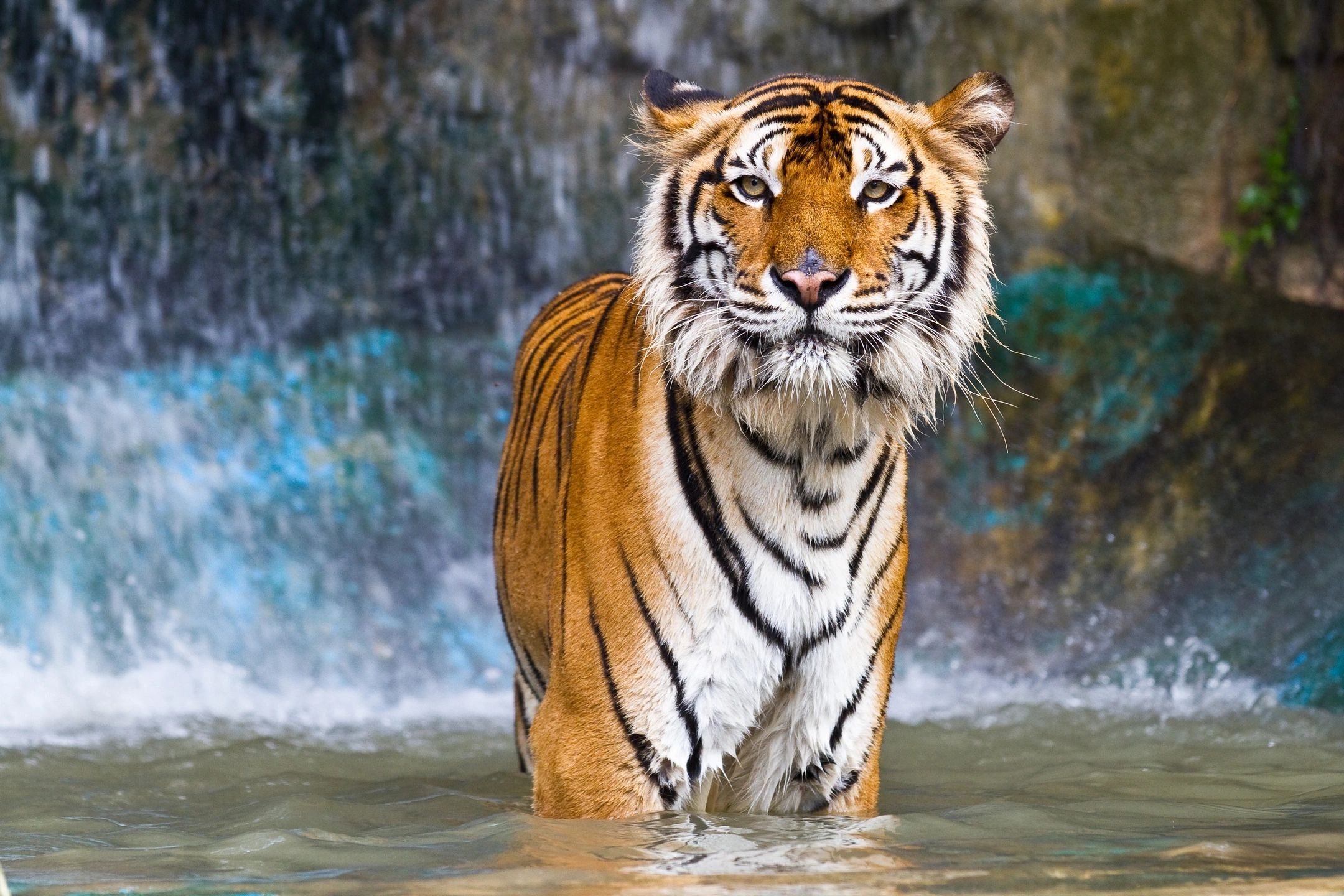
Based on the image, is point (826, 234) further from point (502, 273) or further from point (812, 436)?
point (502, 273)

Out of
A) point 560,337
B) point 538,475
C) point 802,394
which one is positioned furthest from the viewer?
point 560,337

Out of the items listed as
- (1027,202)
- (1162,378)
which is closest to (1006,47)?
(1027,202)

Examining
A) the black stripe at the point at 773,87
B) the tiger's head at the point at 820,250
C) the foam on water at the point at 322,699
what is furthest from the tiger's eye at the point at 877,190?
the foam on water at the point at 322,699

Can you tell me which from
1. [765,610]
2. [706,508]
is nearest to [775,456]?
[706,508]

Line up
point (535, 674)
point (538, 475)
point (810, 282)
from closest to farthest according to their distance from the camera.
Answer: point (810, 282) → point (538, 475) → point (535, 674)

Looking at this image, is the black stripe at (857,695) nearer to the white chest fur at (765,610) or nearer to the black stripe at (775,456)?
the white chest fur at (765,610)

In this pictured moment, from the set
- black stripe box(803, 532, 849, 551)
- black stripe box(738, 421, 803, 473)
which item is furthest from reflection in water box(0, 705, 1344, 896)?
black stripe box(738, 421, 803, 473)

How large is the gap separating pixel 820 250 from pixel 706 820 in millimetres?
1007

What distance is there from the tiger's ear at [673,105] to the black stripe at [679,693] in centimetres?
82

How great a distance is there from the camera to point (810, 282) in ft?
8.08

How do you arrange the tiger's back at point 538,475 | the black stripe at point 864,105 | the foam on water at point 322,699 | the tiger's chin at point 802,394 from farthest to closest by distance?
the foam on water at point 322,699, the tiger's back at point 538,475, the black stripe at point 864,105, the tiger's chin at point 802,394

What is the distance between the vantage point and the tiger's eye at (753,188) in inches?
103

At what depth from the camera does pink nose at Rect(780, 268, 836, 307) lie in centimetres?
246

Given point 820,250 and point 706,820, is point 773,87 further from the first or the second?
point 706,820
